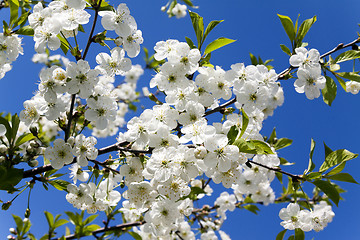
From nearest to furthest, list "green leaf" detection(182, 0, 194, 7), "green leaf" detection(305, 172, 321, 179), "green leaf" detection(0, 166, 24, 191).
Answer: "green leaf" detection(0, 166, 24, 191), "green leaf" detection(305, 172, 321, 179), "green leaf" detection(182, 0, 194, 7)

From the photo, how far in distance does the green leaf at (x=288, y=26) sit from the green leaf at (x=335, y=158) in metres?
0.90

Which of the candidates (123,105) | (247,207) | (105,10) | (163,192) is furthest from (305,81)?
(123,105)

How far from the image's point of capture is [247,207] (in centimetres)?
390

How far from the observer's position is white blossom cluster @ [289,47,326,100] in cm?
190

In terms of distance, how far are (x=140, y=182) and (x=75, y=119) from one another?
2.12 ft

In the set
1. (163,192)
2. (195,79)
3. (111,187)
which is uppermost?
(195,79)

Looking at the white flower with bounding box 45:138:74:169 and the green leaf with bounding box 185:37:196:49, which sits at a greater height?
the green leaf with bounding box 185:37:196:49

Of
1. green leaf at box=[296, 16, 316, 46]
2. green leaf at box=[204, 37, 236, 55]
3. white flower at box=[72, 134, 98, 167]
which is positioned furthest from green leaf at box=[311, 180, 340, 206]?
white flower at box=[72, 134, 98, 167]

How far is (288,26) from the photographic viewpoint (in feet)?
6.71

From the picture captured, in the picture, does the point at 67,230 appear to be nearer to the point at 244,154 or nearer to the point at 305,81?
the point at 244,154

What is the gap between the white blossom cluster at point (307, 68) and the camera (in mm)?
1903

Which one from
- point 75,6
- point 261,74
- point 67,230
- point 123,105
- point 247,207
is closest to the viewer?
point 75,6

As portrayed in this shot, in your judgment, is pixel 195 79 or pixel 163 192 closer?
pixel 163 192

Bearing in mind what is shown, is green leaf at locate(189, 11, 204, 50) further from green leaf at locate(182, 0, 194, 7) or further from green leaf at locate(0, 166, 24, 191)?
green leaf at locate(182, 0, 194, 7)
